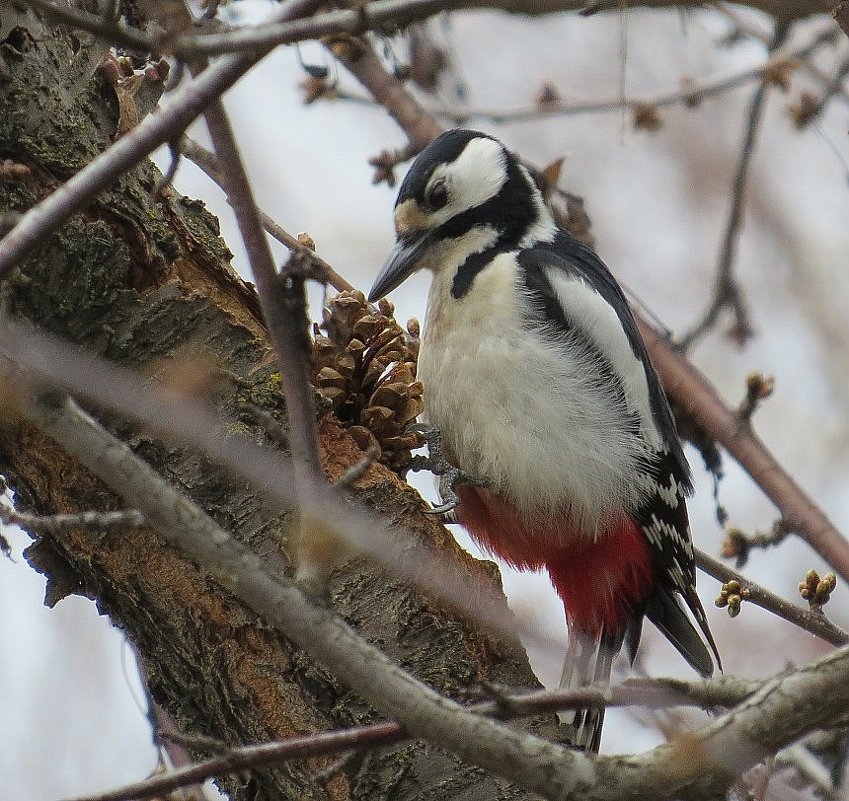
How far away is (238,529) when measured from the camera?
2.11m

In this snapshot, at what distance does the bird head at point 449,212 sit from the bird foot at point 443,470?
19.0 inches

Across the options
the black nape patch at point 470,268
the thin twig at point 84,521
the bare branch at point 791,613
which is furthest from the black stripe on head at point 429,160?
the thin twig at point 84,521

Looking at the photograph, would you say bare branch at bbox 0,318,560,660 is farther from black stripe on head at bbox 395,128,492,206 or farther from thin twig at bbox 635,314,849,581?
black stripe on head at bbox 395,128,492,206

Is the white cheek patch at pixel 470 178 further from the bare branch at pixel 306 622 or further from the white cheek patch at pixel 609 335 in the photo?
the bare branch at pixel 306 622

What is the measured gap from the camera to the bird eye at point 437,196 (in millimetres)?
3457

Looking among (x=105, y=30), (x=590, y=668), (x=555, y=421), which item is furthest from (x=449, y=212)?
(x=105, y=30)

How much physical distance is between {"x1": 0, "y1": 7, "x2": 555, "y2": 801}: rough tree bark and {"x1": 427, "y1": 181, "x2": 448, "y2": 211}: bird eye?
1271mm

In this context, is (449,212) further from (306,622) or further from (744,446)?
(306,622)

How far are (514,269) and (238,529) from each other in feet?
4.82

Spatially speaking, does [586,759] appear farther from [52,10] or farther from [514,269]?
[514,269]

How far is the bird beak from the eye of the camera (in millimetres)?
3348

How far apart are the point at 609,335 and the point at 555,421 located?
1.03 ft

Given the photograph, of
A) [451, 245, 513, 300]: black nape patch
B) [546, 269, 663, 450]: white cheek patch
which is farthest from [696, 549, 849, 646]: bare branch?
[451, 245, 513, 300]: black nape patch

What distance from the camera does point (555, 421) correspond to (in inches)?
124
